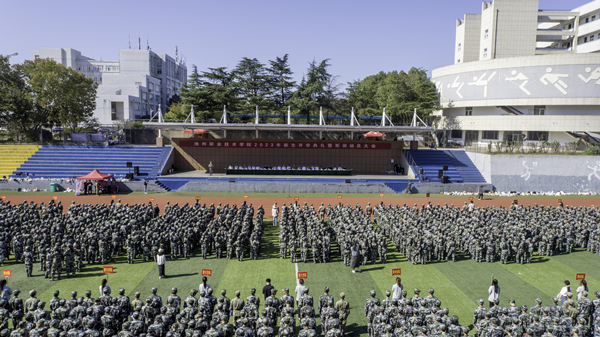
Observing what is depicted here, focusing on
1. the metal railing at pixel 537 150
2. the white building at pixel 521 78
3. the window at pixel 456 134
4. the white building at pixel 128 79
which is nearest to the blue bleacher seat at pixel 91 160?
the white building at pixel 128 79

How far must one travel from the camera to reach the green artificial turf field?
1266 cm

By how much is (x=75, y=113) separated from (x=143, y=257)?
3404cm

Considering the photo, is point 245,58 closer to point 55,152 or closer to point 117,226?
point 55,152

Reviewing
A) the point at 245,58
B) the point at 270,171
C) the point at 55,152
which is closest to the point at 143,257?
the point at 270,171

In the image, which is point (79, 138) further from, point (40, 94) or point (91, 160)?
point (91, 160)

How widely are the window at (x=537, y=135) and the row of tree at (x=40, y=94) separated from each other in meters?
55.7

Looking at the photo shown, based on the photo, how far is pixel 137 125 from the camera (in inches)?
1969

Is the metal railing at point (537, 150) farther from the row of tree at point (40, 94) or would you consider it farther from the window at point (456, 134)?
the row of tree at point (40, 94)

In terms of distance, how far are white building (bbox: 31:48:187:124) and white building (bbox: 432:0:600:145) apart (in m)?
57.3

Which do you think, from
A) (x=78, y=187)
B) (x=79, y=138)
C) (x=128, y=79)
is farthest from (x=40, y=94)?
(x=128, y=79)

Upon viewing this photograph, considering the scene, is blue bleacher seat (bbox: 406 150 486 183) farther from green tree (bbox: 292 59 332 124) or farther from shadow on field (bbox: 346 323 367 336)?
shadow on field (bbox: 346 323 367 336)

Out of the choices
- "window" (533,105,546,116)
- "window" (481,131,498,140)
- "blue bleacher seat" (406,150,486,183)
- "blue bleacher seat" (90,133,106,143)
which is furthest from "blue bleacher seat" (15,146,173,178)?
"window" (533,105,546,116)

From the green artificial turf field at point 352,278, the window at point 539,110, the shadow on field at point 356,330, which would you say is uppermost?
the window at point 539,110

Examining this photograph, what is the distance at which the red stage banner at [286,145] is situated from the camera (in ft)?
132
